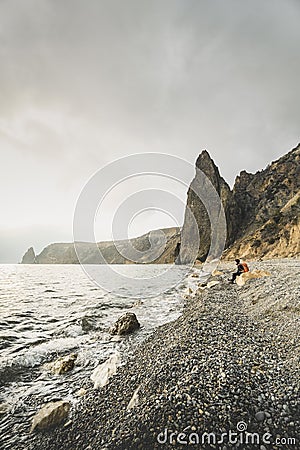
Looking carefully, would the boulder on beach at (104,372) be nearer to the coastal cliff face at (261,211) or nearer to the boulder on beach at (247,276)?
the boulder on beach at (247,276)

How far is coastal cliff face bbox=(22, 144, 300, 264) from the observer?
52844 mm

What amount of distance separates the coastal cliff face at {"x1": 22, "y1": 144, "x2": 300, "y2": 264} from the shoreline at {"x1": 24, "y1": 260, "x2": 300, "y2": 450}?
28.4 m

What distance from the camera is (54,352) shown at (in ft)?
29.3

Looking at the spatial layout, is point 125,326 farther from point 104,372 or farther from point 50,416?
point 50,416

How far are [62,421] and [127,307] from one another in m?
12.8

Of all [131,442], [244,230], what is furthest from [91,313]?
[244,230]

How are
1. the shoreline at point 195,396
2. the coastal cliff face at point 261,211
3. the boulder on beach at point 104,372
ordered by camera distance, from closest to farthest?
the shoreline at point 195,396 < the boulder on beach at point 104,372 < the coastal cliff face at point 261,211

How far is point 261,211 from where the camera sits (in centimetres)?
7925

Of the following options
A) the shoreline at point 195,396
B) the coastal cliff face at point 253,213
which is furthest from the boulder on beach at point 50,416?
the coastal cliff face at point 253,213

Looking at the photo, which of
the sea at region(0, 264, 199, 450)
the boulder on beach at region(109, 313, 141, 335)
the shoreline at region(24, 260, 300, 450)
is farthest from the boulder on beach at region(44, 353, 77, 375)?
the boulder on beach at region(109, 313, 141, 335)

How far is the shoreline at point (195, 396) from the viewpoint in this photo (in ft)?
12.7

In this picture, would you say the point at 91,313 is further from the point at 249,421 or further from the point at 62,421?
the point at 249,421

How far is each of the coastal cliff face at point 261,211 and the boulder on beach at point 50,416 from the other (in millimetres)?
49871

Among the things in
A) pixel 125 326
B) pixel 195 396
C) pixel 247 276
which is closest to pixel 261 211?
pixel 247 276
